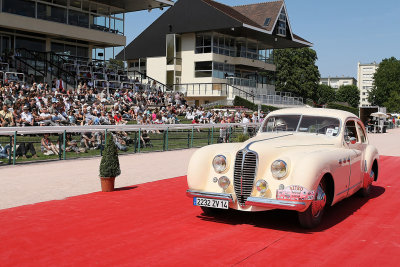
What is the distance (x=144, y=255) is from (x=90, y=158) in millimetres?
10670

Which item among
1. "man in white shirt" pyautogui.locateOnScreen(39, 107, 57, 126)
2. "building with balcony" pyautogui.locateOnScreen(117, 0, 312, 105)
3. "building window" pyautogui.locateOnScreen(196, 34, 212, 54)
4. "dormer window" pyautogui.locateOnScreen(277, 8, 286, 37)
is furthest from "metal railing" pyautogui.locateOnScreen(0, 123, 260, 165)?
"dormer window" pyautogui.locateOnScreen(277, 8, 286, 37)

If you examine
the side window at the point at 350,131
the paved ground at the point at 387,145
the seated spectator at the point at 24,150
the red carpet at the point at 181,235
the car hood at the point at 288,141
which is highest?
the side window at the point at 350,131

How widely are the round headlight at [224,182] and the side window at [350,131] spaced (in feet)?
8.93

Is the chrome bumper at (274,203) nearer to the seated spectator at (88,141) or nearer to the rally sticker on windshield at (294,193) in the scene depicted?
the rally sticker on windshield at (294,193)

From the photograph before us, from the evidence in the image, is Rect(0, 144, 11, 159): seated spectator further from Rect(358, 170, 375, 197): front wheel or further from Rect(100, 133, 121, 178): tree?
Rect(358, 170, 375, 197): front wheel

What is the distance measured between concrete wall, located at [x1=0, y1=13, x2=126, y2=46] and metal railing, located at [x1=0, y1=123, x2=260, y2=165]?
15.8 m

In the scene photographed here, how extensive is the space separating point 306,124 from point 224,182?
2.42 meters

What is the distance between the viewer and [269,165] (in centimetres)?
686

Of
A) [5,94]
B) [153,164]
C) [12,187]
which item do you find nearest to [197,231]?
[12,187]

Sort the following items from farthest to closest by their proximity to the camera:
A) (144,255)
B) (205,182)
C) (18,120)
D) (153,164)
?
(18,120)
(153,164)
(205,182)
(144,255)

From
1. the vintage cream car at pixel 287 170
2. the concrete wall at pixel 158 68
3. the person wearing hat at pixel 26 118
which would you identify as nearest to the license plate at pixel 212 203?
the vintage cream car at pixel 287 170

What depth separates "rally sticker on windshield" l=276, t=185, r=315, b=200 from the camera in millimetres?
6477

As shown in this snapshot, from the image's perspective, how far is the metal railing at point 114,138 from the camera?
44.4 feet

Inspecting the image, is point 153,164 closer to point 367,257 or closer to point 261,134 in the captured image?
point 261,134
